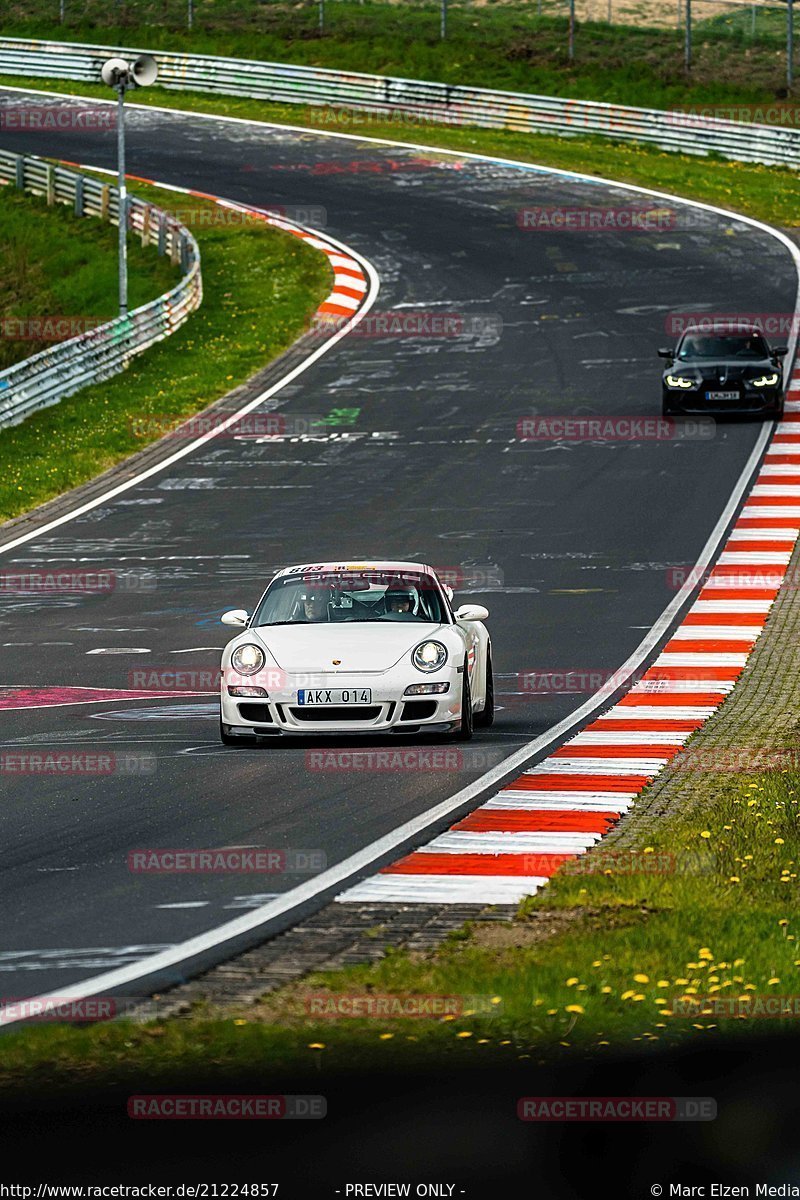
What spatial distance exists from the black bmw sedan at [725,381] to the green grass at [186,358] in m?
8.81

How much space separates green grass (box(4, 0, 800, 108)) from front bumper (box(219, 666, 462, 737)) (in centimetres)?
5519

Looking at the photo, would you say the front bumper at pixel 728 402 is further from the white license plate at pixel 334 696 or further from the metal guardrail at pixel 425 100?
the metal guardrail at pixel 425 100

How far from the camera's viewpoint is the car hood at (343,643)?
14.0 meters

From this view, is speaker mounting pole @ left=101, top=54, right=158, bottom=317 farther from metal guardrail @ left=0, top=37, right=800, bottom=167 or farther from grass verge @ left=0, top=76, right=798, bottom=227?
metal guardrail @ left=0, top=37, right=800, bottom=167

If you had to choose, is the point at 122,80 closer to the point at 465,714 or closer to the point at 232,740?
the point at 232,740

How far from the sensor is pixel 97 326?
43438 millimetres

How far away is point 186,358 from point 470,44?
35966 millimetres

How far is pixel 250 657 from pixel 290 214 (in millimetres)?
41437
